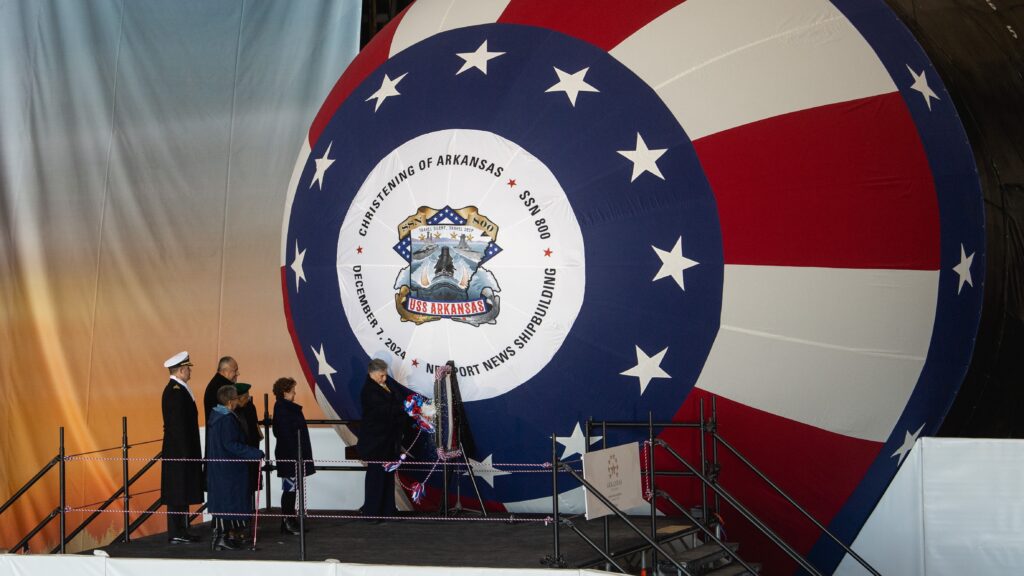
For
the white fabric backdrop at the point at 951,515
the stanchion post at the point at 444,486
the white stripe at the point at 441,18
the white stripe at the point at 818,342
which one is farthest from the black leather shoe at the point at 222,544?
the white fabric backdrop at the point at 951,515

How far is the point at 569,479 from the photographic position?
6684mm

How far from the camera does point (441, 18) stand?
7.30m

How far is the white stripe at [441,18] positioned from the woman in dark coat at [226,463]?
8.42 feet

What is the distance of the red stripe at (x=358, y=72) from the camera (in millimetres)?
7582

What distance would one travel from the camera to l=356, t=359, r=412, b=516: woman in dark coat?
6.83 metres

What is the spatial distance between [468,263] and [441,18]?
1801 mm

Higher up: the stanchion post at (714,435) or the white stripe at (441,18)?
the white stripe at (441,18)

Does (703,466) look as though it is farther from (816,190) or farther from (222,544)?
(222,544)

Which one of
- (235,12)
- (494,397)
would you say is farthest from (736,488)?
(235,12)

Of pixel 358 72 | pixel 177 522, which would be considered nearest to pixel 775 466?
pixel 177 522

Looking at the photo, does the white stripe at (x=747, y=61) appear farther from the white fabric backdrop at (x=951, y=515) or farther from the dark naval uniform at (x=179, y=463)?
the dark naval uniform at (x=179, y=463)

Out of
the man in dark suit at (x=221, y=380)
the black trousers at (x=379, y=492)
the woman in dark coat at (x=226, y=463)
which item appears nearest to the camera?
the woman in dark coat at (x=226, y=463)

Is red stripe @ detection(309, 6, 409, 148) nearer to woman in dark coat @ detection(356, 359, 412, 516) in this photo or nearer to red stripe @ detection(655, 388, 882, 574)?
woman in dark coat @ detection(356, 359, 412, 516)

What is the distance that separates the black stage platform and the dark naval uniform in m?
0.25
